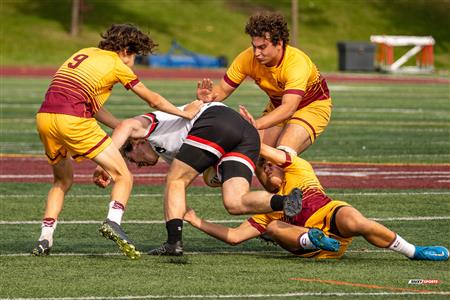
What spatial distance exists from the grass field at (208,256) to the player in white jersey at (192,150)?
1.45 feet

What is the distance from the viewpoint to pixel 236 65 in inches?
457

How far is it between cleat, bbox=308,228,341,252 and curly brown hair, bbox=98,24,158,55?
6.91 feet

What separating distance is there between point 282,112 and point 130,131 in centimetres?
165

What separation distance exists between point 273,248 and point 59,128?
2094 millimetres

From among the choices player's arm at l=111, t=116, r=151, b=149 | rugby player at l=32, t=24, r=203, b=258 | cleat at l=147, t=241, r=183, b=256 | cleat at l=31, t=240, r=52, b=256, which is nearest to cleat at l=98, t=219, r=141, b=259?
rugby player at l=32, t=24, r=203, b=258

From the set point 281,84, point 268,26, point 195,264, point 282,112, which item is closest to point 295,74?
point 281,84

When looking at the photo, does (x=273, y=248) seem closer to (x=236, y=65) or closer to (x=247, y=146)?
(x=247, y=146)

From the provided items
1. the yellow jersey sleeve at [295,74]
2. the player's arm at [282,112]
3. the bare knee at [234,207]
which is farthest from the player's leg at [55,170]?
the yellow jersey sleeve at [295,74]

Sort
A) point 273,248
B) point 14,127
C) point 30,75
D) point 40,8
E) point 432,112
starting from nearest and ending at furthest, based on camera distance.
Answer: point 273,248
point 14,127
point 432,112
point 30,75
point 40,8

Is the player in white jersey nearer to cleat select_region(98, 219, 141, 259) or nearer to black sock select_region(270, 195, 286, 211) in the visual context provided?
black sock select_region(270, 195, 286, 211)

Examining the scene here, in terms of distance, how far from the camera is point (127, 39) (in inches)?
393

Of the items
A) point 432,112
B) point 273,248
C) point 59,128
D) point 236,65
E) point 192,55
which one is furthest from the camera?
point 192,55

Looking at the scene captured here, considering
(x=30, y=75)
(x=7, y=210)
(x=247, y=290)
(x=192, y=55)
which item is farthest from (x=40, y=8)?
(x=247, y=290)

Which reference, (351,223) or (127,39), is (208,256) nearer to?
(351,223)
